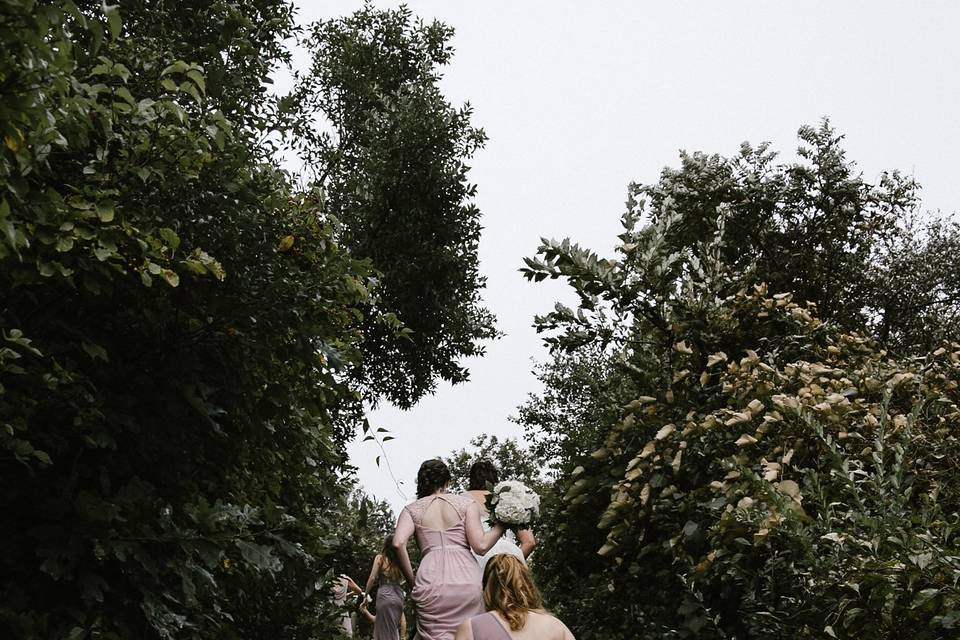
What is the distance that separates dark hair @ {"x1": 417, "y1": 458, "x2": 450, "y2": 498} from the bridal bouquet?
104cm

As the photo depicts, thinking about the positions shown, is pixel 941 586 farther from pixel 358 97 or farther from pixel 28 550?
pixel 358 97

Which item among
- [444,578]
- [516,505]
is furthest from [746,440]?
[444,578]

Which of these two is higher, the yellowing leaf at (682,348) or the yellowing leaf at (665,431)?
the yellowing leaf at (682,348)

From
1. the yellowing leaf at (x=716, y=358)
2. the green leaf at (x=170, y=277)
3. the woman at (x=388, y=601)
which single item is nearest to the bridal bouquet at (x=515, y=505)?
the yellowing leaf at (x=716, y=358)

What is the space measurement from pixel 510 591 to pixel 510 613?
0.10 metres

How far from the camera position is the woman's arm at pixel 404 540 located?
21.1 ft

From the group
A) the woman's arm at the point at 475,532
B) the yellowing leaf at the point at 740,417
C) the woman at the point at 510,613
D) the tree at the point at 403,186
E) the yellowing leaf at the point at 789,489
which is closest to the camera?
the woman at the point at 510,613

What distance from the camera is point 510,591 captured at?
14.0 feet

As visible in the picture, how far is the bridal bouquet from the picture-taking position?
18.4 ft

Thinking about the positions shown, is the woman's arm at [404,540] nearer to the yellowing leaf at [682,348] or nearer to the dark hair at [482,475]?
the dark hair at [482,475]

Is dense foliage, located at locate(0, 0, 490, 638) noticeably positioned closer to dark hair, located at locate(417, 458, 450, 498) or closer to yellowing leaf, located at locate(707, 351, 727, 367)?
dark hair, located at locate(417, 458, 450, 498)

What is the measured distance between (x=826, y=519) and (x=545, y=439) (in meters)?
20.1

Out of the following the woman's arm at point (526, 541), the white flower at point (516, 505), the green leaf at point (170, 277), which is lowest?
the woman's arm at point (526, 541)

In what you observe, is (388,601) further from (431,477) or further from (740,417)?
(740,417)
